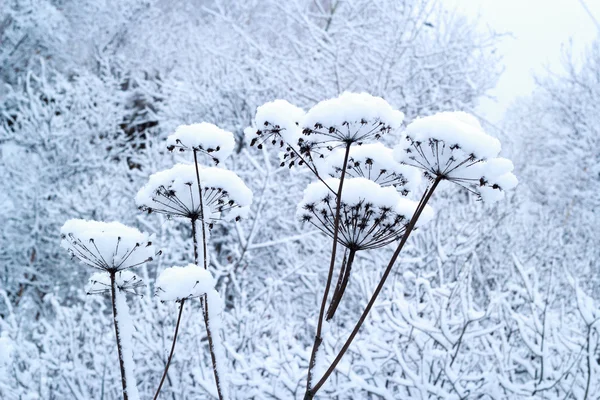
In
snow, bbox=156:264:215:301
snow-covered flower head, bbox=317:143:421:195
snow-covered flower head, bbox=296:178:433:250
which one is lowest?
snow, bbox=156:264:215:301

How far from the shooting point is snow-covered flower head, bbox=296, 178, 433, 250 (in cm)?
123

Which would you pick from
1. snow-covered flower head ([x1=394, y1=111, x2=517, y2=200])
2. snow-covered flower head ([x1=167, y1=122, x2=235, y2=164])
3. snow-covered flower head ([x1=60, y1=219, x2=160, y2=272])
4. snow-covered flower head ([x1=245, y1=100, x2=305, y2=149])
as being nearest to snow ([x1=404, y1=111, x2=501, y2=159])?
snow-covered flower head ([x1=394, y1=111, x2=517, y2=200])

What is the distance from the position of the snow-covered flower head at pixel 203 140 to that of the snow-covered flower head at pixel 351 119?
0.27 meters

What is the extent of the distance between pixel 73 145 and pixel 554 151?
17.3 metres

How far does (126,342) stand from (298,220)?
0.57m

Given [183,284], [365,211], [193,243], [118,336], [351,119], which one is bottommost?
[118,336]

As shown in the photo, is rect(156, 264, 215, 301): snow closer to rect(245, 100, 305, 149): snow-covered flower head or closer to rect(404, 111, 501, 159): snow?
rect(245, 100, 305, 149): snow-covered flower head

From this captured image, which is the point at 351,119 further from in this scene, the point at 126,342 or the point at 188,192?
the point at 126,342

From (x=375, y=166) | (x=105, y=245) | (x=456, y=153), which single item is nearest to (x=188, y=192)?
(x=105, y=245)

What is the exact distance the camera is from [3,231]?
954 centimetres

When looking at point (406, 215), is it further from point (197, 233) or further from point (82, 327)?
point (82, 327)

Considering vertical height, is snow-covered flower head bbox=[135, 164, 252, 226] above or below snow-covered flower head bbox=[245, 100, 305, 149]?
below

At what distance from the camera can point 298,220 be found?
139 cm

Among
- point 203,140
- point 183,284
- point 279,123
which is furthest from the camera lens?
point 203,140
